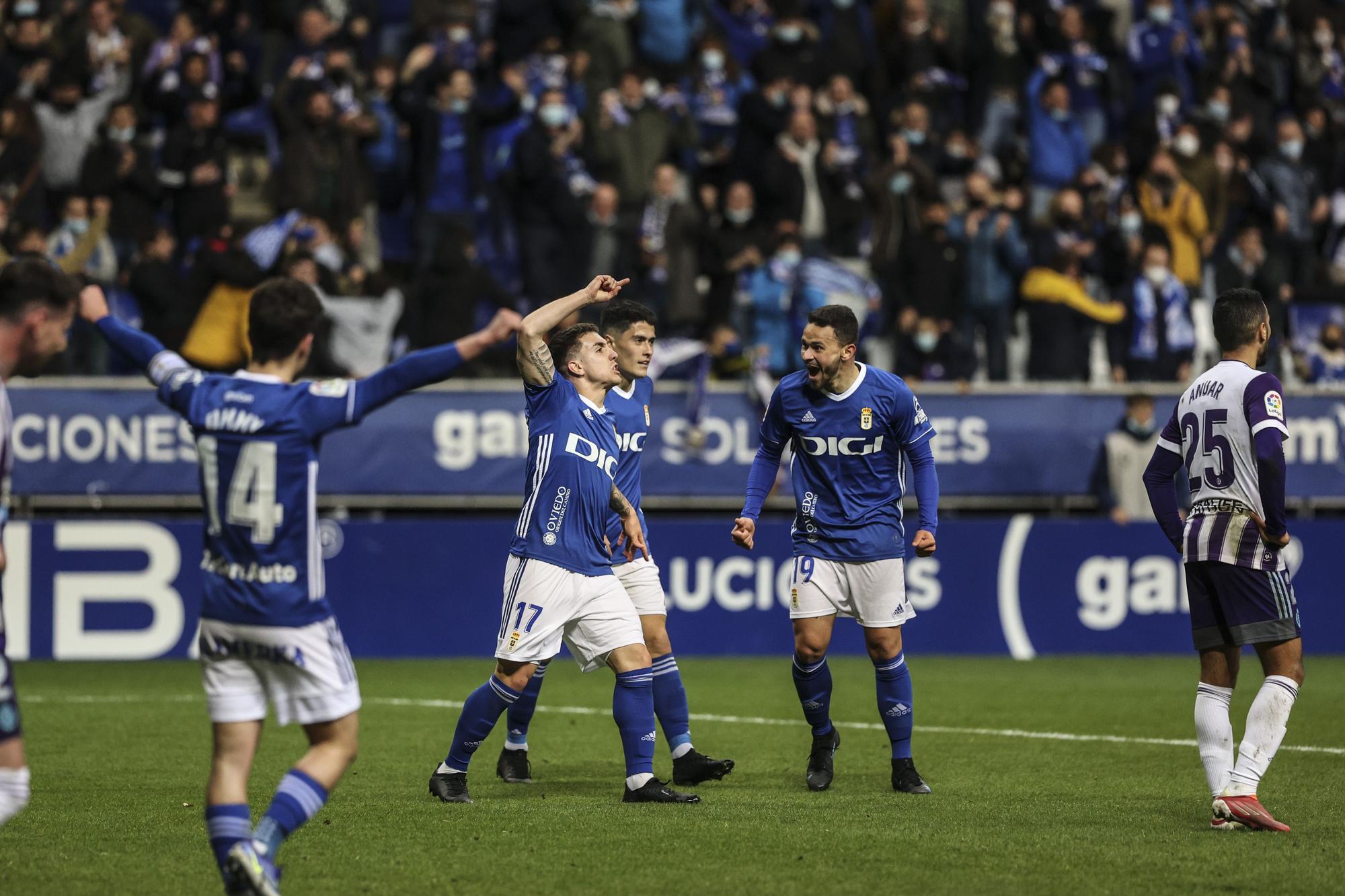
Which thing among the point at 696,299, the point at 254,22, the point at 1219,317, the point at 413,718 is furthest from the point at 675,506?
the point at 1219,317

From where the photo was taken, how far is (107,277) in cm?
1714

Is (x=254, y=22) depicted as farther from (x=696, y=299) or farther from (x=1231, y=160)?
(x=1231, y=160)

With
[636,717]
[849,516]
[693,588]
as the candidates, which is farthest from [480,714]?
[693,588]

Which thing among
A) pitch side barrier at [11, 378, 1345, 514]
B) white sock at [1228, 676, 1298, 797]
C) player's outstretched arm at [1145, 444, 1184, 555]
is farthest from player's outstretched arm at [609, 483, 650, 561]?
pitch side barrier at [11, 378, 1345, 514]

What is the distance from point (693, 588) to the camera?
1625 cm

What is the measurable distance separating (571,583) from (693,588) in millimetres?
8163

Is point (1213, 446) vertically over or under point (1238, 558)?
over

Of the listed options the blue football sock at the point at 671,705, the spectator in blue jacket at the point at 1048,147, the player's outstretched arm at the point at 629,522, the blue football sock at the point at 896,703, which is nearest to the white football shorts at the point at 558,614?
the player's outstretched arm at the point at 629,522

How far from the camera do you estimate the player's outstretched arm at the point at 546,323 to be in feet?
21.3

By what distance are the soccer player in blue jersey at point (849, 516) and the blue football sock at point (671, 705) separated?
598mm

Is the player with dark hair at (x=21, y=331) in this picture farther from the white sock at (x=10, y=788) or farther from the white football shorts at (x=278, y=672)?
the white football shorts at (x=278, y=672)

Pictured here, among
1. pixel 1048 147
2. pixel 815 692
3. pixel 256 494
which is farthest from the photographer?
pixel 1048 147

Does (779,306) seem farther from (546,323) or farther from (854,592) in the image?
(546,323)

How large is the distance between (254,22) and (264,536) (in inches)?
620
